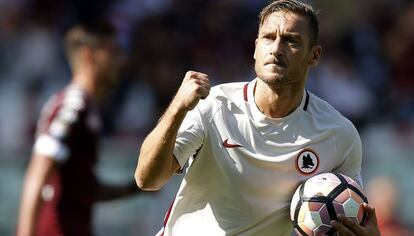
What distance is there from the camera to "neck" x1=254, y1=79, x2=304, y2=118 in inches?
231

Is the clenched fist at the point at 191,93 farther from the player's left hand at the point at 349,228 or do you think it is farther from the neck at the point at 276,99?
the player's left hand at the point at 349,228

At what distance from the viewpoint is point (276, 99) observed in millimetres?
5879

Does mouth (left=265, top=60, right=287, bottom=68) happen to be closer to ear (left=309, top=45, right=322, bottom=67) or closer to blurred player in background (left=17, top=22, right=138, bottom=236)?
ear (left=309, top=45, right=322, bottom=67)

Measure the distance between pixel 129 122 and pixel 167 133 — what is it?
20.3 feet

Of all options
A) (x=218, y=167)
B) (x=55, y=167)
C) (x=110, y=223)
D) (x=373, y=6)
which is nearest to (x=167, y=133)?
(x=218, y=167)

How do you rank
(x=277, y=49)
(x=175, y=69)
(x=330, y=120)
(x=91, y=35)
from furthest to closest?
(x=175, y=69), (x=91, y=35), (x=330, y=120), (x=277, y=49)

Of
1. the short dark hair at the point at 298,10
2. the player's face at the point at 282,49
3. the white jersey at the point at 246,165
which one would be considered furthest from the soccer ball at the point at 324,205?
the short dark hair at the point at 298,10

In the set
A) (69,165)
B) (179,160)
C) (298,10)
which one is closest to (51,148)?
(69,165)

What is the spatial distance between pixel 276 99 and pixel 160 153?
0.86m

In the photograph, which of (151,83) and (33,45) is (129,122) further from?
(33,45)

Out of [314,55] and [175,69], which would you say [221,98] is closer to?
[314,55]

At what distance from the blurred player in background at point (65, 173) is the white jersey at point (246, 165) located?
59.3 inches

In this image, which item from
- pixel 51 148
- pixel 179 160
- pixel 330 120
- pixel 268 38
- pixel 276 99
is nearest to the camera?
pixel 179 160

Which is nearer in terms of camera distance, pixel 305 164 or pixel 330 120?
pixel 305 164
